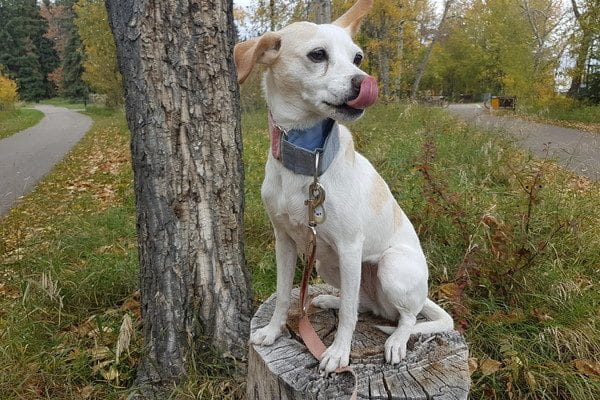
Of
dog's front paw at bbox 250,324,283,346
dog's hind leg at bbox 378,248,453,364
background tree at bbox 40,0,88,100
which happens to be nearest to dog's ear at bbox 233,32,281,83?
dog's hind leg at bbox 378,248,453,364

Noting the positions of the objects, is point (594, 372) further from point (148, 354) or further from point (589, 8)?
point (589, 8)

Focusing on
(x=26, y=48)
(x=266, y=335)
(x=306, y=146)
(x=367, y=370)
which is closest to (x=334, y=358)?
(x=367, y=370)

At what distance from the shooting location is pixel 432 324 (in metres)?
2.19

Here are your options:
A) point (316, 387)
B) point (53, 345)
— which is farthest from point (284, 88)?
point (53, 345)

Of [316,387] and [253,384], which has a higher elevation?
[316,387]

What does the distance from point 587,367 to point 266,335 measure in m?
1.85

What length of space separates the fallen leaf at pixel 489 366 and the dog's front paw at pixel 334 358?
111 centimetres

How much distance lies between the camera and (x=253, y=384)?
2184mm

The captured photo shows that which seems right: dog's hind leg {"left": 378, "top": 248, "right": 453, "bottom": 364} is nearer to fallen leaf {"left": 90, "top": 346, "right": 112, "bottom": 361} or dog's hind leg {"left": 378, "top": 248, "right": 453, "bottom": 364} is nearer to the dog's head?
the dog's head

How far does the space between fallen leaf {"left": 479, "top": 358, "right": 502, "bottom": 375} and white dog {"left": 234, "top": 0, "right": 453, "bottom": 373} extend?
0.68 meters

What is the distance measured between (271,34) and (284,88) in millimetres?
215

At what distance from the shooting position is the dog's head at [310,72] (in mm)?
1733

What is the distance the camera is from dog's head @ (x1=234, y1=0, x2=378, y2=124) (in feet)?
5.69

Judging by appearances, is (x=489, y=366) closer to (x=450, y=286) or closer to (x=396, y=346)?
(x=450, y=286)
